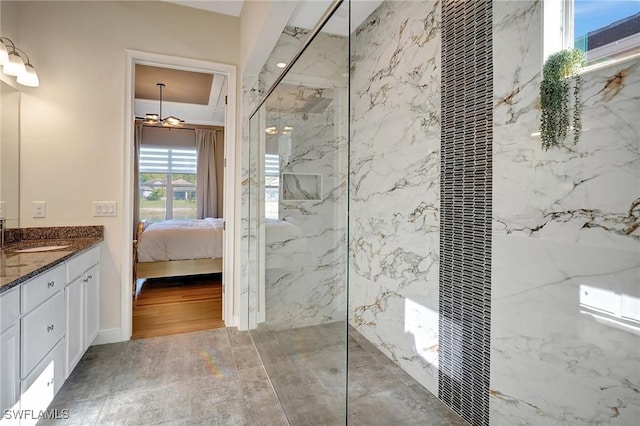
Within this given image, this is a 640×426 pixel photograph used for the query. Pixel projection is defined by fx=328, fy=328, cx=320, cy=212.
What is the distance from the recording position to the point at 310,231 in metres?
2.00

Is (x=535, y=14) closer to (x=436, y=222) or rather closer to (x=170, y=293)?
(x=436, y=222)

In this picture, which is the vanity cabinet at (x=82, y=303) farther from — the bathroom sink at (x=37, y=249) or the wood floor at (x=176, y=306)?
the wood floor at (x=176, y=306)

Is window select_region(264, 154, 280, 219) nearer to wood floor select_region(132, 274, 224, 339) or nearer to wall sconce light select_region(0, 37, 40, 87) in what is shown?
wood floor select_region(132, 274, 224, 339)

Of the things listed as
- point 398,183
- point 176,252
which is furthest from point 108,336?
point 398,183

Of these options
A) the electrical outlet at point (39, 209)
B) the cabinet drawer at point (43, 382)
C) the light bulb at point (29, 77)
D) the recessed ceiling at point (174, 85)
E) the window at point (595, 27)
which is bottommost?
the cabinet drawer at point (43, 382)

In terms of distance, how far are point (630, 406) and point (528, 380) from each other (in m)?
0.38

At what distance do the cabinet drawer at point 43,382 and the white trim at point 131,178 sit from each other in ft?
2.98

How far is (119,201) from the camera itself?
107 inches

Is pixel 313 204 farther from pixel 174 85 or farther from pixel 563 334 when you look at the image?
pixel 174 85

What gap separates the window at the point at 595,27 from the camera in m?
1.17

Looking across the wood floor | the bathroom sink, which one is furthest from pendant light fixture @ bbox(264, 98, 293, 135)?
the wood floor

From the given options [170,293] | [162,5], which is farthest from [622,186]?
[170,293]

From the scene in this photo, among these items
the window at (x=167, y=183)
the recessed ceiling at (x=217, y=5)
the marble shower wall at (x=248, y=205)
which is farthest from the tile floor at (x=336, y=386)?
the window at (x=167, y=183)

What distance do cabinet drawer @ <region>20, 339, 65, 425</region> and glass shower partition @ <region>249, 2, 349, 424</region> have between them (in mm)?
1196
